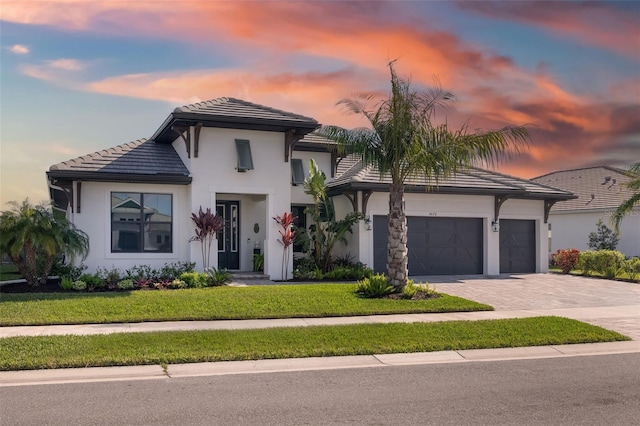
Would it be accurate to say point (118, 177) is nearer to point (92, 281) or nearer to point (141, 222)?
point (141, 222)

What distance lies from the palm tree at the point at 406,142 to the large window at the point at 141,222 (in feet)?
21.6

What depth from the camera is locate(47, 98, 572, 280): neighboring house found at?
57.9 feet

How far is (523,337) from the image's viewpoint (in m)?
10.7

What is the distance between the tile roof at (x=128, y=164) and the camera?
1689 centimetres

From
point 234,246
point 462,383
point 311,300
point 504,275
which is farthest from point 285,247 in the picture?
point 462,383

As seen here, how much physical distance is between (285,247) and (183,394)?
11.8 m

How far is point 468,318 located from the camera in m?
12.7

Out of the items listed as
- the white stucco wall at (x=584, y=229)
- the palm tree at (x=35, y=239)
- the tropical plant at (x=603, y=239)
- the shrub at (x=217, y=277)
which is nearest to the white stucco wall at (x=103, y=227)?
the palm tree at (x=35, y=239)

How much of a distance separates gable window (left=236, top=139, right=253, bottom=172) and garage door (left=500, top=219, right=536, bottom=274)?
36.5ft

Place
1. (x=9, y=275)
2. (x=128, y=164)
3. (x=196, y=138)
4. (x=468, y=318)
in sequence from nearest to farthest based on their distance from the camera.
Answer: (x=468, y=318)
(x=196, y=138)
(x=128, y=164)
(x=9, y=275)

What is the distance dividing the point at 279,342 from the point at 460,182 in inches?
551

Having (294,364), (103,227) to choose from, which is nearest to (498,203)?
(103,227)

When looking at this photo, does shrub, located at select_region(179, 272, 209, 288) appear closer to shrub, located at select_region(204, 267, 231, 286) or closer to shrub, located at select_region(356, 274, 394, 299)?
shrub, located at select_region(204, 267, 231, 286)

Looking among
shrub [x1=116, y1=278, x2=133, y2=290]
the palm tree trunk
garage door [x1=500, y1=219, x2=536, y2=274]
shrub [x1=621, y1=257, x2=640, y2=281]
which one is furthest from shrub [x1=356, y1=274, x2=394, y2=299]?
shrub [x1=621, y1=257, x2=640, y2=281]
